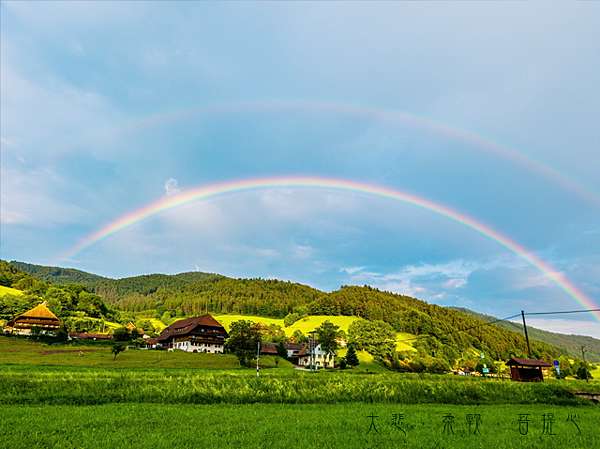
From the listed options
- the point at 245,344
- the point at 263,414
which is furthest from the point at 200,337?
the point at 263,414

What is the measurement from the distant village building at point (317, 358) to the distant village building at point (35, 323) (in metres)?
63.9

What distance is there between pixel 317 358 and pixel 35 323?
73053 millimetres

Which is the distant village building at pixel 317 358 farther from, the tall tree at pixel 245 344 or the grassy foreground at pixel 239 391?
the grassy foreground at pixel 239 391

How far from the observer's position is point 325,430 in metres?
17.5

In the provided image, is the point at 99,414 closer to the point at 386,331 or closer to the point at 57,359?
the point at 57,359

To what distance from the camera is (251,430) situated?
16938 millimetres

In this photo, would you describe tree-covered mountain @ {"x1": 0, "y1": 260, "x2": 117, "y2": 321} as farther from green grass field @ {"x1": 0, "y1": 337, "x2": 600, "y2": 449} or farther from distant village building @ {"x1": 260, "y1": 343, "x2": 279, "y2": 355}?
green grass field @ {"x1": 0, "y1": 337, "x2": 600, "y2": 449}

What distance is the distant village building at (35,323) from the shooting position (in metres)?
96.9

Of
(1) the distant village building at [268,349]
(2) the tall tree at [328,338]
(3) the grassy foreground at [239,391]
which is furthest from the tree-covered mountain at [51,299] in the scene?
(3) the grassy foreground at [239,391]

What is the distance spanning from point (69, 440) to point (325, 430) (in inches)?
389

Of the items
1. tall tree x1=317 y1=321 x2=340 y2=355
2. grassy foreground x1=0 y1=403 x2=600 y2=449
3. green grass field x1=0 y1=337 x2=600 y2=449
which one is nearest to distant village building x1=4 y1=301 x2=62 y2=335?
tall tree x1=317 y1=321 x2=340 y2=355

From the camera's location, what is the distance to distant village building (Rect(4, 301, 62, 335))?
96.9 metres

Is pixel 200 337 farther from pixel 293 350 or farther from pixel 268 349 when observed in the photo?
pixel 293 350

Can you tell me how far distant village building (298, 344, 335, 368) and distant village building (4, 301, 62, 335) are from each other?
63889 millimetres
